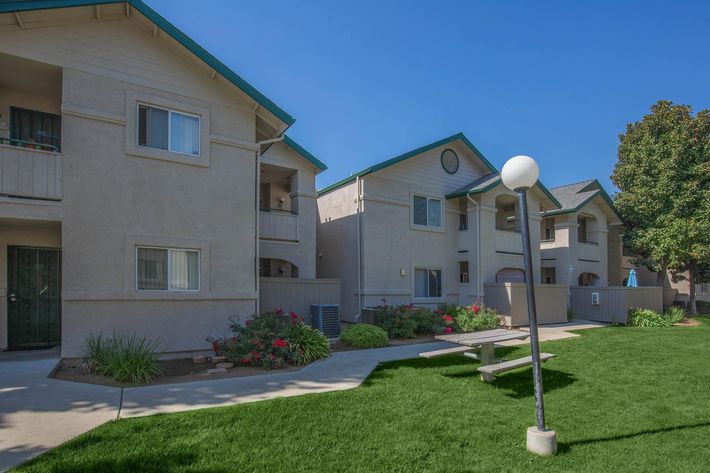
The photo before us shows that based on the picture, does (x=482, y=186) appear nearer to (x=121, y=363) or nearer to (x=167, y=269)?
(x=167, y=269)

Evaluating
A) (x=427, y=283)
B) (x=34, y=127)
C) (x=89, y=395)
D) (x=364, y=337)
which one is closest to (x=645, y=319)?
(x=427, y=283)

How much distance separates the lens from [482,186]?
1666 centimetres

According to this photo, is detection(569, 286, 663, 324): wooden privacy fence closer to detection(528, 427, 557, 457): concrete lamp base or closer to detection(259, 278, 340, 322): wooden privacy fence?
detection(259, 278, 340, 322): wooden privacy fence

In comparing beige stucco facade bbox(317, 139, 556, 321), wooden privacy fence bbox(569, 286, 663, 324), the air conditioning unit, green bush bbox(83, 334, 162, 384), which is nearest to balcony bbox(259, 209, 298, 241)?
beige stucco facade bbox(317, 139, 556, 321)

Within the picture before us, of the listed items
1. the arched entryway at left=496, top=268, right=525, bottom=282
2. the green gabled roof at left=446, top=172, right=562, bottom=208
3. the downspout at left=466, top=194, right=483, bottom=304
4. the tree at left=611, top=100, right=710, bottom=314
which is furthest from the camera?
the tree at left=611, top=100, right=710, bottom=314

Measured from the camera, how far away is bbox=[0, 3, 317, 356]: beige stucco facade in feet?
28.0

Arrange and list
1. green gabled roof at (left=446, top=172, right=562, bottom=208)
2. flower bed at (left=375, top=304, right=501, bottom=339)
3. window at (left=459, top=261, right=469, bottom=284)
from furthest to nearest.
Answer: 1. window at (left=459, top=261, right=469, bottom=284)
2. green gabled roof at (left=446, top=172, right=562, bottom=208)
3. flower bed at (left=375, top=304, right=501, bottom=339)

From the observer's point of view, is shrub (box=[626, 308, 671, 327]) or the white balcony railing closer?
the white balcony railing

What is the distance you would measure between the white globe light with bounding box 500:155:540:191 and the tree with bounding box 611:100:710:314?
19.4 metres

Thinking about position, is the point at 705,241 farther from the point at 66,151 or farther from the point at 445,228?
the point at 66,151

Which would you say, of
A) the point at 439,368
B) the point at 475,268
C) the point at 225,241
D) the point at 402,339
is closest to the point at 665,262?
the point at 475,268

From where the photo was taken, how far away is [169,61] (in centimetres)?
990

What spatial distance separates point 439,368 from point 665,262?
18868mm

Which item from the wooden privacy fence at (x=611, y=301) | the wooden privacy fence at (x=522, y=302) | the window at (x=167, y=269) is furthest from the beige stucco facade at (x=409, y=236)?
the window at (x=167, y=269)
